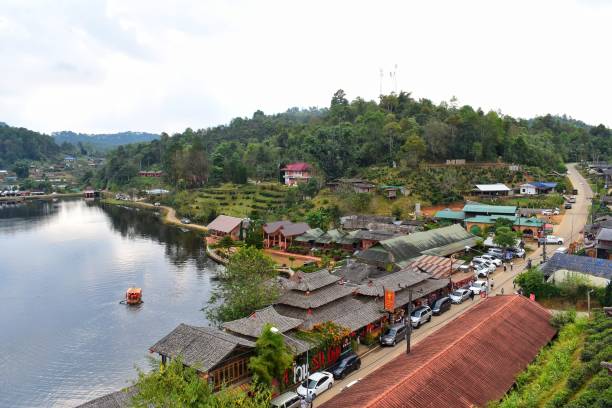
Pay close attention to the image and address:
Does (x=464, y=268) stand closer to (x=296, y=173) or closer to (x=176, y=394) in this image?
(x=176, y=394)

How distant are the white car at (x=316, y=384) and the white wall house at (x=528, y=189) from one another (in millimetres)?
57252

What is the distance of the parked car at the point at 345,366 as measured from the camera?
22.2m

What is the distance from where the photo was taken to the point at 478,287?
34375mm

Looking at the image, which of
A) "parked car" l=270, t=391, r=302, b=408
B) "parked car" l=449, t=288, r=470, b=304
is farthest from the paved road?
"parked car" l=270, t=391, r=302, b=408

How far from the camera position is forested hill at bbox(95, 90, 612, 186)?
78.2m

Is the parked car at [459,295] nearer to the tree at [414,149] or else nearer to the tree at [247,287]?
the tree at [247,287]

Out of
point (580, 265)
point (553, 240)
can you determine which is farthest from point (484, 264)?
point (553, 240)

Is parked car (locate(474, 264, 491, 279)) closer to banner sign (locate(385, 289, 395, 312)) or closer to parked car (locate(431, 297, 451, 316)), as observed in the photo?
parked car (locate(431, 297, 451, 316))

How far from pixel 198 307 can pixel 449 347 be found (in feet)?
74.6

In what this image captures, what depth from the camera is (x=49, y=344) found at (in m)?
31.6

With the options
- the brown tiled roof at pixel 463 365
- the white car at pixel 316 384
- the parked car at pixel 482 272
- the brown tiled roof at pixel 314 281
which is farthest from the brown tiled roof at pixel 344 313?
the parked car at pixel 482 272

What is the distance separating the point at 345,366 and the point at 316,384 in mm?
2167

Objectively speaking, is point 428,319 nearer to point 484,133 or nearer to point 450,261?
point 450,261

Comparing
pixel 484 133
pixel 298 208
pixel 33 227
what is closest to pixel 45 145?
pixel 33 227
